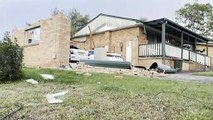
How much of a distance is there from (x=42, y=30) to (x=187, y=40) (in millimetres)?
15258

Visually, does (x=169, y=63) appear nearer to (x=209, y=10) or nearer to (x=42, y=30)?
(x=42, y=30)

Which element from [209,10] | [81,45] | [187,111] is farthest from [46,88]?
[209,10]

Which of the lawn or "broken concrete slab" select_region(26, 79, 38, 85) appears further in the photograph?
"broken concrete slab" select_region(26, 79, 38, 85)

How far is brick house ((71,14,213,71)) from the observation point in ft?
63.1

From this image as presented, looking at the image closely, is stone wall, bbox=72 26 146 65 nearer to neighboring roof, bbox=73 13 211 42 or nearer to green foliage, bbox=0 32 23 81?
neighboring roof, bbox=73 13 211 42

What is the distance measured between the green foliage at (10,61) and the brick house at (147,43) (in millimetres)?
10687

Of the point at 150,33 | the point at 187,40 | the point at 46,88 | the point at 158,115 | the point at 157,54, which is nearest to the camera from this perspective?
the point at 158,115

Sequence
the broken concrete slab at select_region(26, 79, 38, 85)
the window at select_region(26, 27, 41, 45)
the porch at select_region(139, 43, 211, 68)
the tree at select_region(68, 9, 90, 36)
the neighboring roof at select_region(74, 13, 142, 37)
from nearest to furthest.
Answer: the broken concrete slab at select_region(26, 79, 38, 85), the window at select_region(26, 27, 41, 45), the porch at select_region(139, 43, 211, 68), the neighboring roof at select_region(74, 13, 142, 37), the tree at select_region(68, 9, 90, 36)

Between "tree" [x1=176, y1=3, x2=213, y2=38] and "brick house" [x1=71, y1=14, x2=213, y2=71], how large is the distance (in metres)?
13.4

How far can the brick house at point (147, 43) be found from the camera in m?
19.2

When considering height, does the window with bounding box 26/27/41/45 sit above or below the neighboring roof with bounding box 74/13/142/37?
below

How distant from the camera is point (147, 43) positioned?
826 inches

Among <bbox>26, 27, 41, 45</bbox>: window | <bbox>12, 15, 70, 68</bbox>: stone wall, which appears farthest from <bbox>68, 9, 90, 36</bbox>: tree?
<bbox>12, 15, 70, 68</bbox>: stone wall

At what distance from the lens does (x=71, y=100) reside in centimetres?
587
